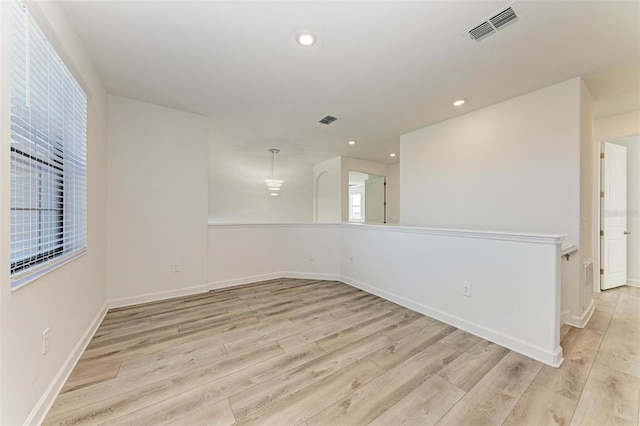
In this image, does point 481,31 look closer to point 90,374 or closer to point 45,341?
point 45,341

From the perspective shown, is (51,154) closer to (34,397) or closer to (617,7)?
(34,397)

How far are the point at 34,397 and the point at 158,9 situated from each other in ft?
8.34

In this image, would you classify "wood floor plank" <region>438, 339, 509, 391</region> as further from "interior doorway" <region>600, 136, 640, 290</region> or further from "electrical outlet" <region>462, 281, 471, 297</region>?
"interior doorway" <region>600, 136, 640, 290</region>

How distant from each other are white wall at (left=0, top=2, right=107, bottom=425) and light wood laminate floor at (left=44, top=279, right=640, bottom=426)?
184mm

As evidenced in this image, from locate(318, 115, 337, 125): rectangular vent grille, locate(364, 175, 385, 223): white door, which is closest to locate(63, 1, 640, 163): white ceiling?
locate(318, 115, 337, 125): rectangular vent grille

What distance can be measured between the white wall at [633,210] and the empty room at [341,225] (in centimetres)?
3

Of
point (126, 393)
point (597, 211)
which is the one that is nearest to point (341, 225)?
point (126, 393)

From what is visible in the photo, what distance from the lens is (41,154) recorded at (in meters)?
1.52

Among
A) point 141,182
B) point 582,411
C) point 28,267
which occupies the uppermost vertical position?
point 141,182

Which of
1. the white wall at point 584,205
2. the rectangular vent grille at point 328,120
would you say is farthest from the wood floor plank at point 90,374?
the white wall at point 584,205

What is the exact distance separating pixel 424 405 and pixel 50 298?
2.52 metres

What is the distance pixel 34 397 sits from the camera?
134 centimetres

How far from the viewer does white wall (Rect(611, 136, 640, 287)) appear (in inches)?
152

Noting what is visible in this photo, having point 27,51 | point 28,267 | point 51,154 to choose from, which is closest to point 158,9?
point 27,51
